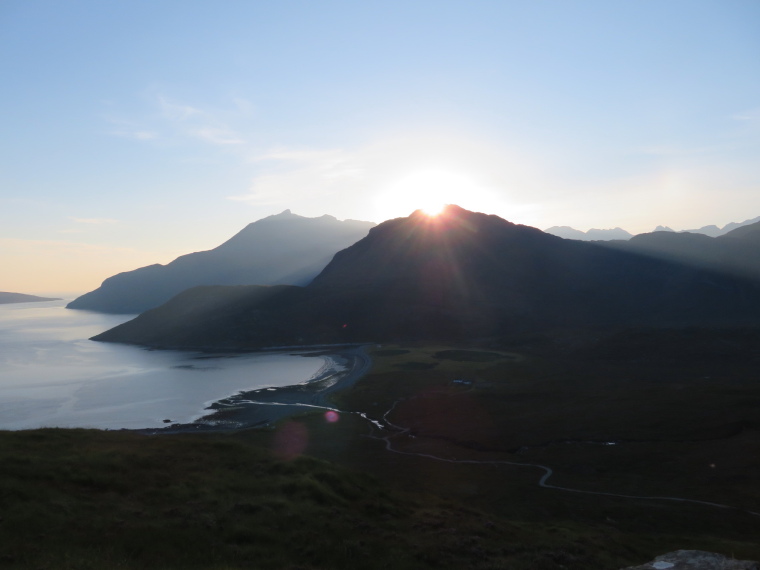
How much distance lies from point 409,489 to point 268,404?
71555mm

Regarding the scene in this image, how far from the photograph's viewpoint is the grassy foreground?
2300 cm

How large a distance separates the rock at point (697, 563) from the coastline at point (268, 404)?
81.7 m

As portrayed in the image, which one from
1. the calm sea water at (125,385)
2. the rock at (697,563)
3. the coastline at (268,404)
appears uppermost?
the rock at (697,563)

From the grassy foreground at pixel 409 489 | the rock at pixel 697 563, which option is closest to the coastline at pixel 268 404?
the grassy foreground at pixel 409 489

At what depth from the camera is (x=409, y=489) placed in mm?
52219

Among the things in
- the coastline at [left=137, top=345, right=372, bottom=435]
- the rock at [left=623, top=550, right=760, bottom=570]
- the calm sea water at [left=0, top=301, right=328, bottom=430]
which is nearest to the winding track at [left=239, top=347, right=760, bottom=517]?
the coastline at [left=137, top=345, right=372, bottom=435]

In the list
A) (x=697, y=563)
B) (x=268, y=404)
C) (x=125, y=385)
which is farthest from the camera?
(x=125, y=385)

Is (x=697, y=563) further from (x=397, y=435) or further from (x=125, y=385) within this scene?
(x=125, y=385)

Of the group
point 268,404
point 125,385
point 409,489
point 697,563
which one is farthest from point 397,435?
point 125,385

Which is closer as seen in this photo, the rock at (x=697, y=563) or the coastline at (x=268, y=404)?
the rock at (x=697, y=563)

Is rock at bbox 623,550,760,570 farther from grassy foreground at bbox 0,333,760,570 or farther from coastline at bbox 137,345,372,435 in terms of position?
coastline at bbox 137,345,372,435

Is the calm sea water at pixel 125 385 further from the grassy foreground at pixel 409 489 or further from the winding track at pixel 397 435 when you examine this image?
the grassy foreground at pixel 409 489

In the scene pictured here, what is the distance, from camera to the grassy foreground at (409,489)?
75.5 ft

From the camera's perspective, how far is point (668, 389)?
105125mm
